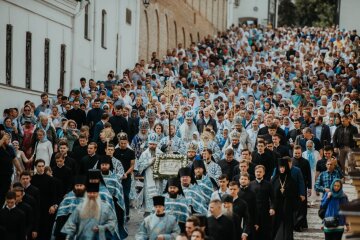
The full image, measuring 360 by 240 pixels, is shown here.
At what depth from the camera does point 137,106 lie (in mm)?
28750

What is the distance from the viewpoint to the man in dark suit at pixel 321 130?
84.3 ft

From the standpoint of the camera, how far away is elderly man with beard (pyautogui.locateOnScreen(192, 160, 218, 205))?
18547 millimetres

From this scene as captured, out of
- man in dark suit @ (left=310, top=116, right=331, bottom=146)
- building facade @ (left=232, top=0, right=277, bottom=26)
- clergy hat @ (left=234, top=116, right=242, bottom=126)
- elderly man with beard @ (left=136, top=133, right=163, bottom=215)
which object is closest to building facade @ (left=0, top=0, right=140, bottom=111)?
clergy hat @ (left=234, top=116, right=242, bottom=126)

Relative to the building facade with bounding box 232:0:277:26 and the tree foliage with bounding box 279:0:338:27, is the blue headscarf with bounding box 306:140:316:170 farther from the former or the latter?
the tree foliage with bounding box 279:0:338:27

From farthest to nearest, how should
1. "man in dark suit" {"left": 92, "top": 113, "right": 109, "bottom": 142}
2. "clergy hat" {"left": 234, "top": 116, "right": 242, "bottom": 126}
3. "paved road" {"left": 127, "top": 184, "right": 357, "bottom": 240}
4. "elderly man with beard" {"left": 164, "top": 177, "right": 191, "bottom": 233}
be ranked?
"man in dark suit" {"left": 92, "top": 113, "right": 109, "bottom": 142}
"clergy hat" {"left": 234, "top": 116, "right": 242, "bottom": 126}
"paved road" {"left": 127, "top": 184, "right": 357, "bottom": 240}
"elderly man with beard" {"left": 164, "top": 177, "right": 191, "bottom": 233}

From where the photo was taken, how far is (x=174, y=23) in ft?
173

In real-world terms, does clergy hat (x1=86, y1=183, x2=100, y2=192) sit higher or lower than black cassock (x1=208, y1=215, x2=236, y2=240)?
higher

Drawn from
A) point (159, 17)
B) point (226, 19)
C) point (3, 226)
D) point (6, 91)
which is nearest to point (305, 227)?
point (3, 226)

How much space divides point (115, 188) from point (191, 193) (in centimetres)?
164

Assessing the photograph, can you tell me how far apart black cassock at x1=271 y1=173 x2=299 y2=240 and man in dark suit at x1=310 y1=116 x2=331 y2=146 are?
239 inches

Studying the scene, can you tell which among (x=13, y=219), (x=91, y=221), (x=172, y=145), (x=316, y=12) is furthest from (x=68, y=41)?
(x=316, y=12)

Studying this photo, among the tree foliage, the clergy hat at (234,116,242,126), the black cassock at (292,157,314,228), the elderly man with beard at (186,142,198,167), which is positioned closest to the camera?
the black cassock at (292,157,314,228)

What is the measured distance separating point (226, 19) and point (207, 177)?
55466mm

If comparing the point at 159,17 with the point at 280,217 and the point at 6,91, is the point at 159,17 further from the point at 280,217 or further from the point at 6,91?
the point at 280,217
